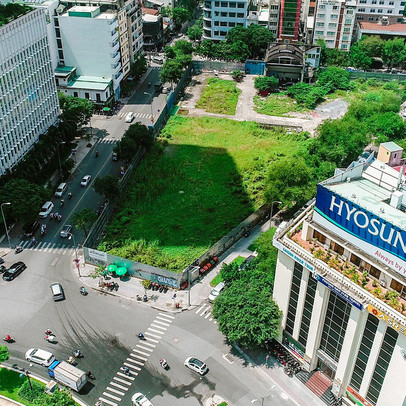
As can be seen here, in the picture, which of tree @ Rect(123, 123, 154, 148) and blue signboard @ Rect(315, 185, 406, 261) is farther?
tree @ Rect(123, 123, 154, 148)

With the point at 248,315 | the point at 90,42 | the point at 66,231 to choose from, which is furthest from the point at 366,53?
the point at 248,315

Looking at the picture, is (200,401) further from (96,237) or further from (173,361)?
(96,237)

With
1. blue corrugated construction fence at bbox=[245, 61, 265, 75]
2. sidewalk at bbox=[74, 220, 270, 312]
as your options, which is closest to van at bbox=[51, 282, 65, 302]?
sidewalk at bbox=[74, 220, 270, 312]

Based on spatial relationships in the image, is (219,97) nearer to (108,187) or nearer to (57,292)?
(108,187)

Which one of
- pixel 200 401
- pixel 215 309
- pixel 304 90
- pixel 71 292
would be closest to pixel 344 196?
pixel 215 309

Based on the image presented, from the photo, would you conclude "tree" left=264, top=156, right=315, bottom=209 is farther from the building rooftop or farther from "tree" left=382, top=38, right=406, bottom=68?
"tree" left=382, top=38, right=406, bottom=68

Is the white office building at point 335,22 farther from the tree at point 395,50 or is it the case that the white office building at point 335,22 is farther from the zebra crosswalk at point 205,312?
the zebra crosswalk at point 205,312

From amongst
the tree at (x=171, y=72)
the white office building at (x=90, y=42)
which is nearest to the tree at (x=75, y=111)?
the white office building at (x=90, y=42)
